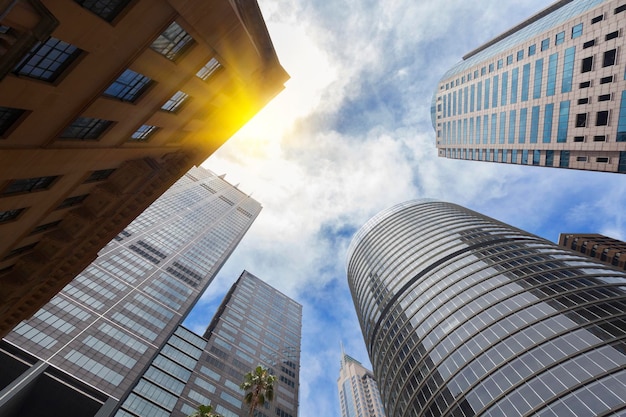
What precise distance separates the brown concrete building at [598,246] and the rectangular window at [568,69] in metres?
55.3

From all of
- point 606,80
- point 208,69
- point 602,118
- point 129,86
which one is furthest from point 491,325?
point 129,86

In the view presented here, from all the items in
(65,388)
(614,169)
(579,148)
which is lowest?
(65,388)

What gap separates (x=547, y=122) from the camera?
182 ft

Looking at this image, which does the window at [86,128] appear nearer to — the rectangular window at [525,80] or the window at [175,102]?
the window at [175,102]

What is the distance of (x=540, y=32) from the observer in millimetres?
55688

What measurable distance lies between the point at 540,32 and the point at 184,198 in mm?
116142

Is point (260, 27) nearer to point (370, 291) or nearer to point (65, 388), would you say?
point (65, 388)

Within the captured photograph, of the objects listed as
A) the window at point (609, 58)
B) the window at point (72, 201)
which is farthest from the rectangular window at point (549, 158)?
the window at point (72, 201)

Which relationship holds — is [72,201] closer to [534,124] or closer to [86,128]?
[86,128]

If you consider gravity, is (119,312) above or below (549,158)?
below

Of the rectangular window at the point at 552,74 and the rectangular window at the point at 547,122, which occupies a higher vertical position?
the rectangular window at the point at 552,74

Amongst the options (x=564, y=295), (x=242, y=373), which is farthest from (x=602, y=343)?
(x=242, y=373)

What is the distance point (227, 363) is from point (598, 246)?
111m

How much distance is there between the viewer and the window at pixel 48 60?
9802mm
